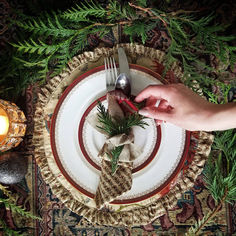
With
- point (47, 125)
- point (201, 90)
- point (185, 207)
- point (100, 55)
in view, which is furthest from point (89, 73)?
point (185, 207)

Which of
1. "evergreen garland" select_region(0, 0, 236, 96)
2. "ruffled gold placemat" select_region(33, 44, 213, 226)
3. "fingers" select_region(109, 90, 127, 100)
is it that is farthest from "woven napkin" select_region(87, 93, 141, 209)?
"evergreen garland" select_region(0, 0, 236, 96)

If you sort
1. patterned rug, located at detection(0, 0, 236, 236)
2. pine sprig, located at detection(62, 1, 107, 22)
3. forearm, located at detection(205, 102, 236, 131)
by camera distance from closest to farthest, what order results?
forearm, located at detection(205, 102, 236, 131)
pine sprig, located at detection(62, 1, 107, 22)
patterned rug, located at detection(0, 0, 236, 236)

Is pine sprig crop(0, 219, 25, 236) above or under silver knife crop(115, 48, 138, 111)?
under

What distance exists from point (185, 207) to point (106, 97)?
49 centimetres

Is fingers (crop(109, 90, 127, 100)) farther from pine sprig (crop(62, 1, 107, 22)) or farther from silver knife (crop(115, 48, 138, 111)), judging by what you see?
pine sprig (crop(62, 1, 107, 22))

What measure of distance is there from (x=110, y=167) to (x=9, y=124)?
0.36 meters

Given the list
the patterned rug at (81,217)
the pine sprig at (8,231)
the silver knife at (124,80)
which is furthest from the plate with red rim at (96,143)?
the pine sprig at (8,231)

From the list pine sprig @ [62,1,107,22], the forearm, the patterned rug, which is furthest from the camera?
the patterned rug

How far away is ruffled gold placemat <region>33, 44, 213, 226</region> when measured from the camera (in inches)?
32.9

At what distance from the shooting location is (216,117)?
67cm

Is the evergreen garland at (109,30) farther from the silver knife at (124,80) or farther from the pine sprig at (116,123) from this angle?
the pine sprig at (116,123)

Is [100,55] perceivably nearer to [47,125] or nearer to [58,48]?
[58,48]

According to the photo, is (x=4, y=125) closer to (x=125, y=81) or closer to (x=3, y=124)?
(x=3, y=124)

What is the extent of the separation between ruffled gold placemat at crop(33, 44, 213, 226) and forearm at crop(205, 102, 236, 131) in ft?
0.49
